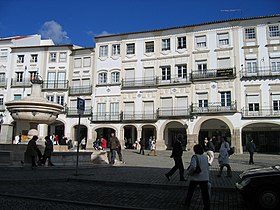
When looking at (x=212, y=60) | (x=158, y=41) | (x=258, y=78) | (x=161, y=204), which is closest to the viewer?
(x=161, y=204)

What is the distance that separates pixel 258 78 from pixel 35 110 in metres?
25.6

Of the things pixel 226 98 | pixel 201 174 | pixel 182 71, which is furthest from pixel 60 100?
pixel 201 174

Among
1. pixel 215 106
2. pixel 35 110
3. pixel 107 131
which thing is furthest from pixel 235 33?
pixel 35 110

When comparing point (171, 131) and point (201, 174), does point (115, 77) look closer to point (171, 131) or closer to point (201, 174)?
point (171, 131)

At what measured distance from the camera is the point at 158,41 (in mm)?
38000

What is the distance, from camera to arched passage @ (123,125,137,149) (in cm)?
3900

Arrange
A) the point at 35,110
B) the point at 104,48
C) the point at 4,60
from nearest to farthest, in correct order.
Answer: the point at 35,110 → the point at 104,48 → the point at 4,60

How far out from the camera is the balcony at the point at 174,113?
1375 inches

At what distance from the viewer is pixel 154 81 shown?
37.2 m

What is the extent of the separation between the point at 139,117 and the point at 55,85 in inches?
528

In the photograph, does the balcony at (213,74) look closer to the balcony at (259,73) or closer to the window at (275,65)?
the balcony at (259,73)

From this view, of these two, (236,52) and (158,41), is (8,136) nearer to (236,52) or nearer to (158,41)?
(158,41)

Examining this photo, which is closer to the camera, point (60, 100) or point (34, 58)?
point (60, 100)

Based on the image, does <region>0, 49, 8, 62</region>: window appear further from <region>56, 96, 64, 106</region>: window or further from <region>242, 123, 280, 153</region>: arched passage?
<region>242, 123, 280, 153</region>: arched passage
